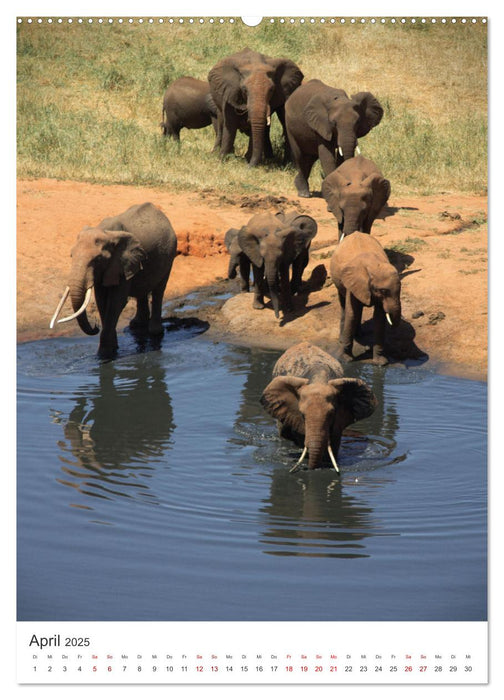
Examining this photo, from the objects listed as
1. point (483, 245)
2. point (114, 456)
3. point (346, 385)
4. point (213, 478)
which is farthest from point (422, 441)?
point (483, 245)

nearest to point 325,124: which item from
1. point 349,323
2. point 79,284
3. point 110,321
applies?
point 349,323

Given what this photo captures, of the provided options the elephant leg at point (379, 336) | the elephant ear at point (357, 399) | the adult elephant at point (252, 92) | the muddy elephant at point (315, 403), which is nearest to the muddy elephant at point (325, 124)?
the adult elephant at point (252, 92)

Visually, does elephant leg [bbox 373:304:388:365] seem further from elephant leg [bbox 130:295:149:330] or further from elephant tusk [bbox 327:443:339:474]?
elephant tusk [bbox 327:443:339:474]

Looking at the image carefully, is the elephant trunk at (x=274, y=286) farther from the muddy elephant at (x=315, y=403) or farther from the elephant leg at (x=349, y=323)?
the muddy elephant at (x=315, y=403)

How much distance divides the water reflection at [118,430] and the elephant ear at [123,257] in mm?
1085

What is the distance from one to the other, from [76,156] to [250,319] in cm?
683

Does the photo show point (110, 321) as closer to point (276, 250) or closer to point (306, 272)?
point (276, 250)

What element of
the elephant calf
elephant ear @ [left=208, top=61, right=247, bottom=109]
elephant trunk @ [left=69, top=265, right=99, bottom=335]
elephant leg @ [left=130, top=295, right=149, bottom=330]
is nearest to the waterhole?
elephant trunk @ [left=69, top=265, right=99, bottom=335]

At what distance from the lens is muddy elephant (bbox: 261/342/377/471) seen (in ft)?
32.5

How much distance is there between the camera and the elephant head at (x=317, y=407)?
991 centimetres

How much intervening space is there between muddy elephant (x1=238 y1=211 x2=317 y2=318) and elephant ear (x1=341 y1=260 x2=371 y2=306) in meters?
1.51

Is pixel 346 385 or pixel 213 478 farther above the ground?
pixel 346 385

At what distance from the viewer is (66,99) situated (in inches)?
906
